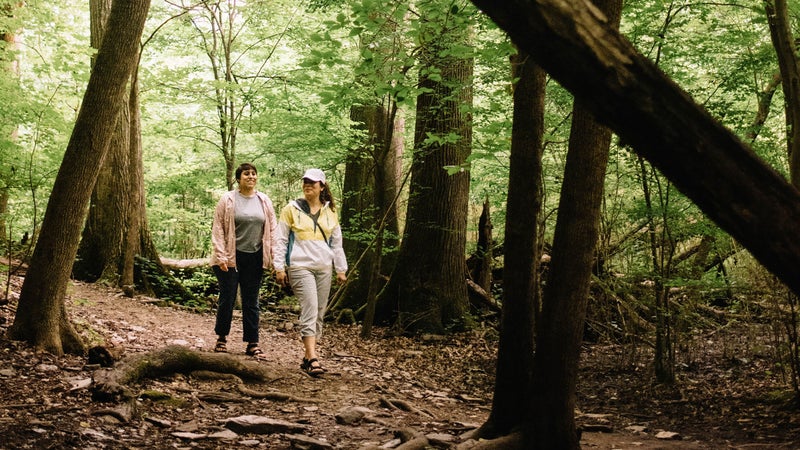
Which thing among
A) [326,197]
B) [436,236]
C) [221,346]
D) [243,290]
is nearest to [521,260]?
[326,197]

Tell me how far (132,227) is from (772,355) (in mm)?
9869

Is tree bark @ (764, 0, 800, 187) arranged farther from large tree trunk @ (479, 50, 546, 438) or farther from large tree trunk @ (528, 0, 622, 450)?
large tree trunk @ (479, 50, 546, 438)

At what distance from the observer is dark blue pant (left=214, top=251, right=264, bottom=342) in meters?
6.94

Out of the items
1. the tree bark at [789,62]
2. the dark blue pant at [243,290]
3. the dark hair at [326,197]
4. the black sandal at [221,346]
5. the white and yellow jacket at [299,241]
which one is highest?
the tree bark at [789,62]

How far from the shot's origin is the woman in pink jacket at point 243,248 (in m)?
6.87

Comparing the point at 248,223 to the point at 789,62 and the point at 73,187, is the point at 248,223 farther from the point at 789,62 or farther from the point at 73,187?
the point at 789,62

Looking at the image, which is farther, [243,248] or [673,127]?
[243,248]

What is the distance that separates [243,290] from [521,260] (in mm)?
3760

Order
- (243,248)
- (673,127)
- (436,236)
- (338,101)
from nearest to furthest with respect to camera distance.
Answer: (673,127) → (338,101) → (243,248) → (436,236)

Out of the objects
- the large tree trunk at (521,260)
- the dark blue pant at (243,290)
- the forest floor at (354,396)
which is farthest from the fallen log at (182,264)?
the large tree trunk at (521,260)

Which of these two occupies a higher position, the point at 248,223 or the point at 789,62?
the point at 789,62

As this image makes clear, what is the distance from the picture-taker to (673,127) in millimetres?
1824

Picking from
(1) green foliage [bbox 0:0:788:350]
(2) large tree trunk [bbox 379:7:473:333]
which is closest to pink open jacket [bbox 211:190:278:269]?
(1) green foliage [bbox 0:0:788:350]

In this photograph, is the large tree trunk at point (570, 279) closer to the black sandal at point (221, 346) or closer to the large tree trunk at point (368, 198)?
the black sandal at point (221, 346)
